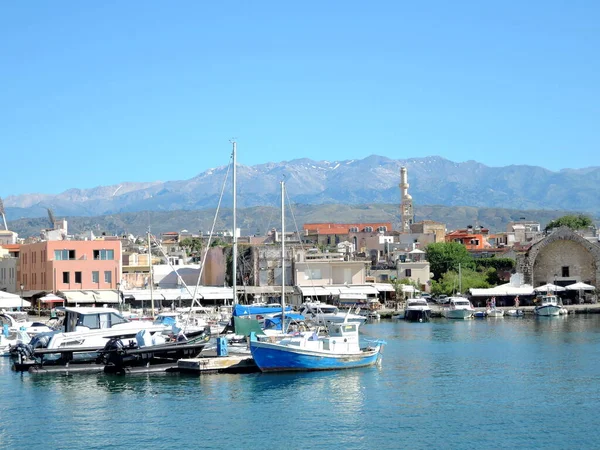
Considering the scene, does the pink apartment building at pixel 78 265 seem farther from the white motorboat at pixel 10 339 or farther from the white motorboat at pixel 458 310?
the white motorboat at pixel 458 310

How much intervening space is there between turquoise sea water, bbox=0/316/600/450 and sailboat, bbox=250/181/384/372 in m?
0.60

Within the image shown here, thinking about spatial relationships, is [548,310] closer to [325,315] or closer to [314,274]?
[314,274]

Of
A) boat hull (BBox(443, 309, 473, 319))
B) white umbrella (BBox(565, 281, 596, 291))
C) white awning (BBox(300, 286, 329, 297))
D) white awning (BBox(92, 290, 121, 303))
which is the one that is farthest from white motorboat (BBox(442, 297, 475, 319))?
white awning (BBox(92, 290, 121, 303))

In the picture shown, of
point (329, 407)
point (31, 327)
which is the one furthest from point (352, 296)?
point (329, 407)

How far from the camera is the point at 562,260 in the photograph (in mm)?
91188

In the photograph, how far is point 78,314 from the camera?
4647 cm

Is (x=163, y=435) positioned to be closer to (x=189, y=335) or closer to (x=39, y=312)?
(x=189, y=335)

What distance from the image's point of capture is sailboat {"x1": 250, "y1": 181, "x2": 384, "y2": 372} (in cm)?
4141

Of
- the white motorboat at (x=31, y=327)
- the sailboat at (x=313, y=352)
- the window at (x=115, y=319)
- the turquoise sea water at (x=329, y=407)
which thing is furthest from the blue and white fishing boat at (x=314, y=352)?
the white motorboat at (x=31, y=327)

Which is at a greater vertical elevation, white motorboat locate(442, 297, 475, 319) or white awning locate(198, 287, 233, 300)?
white awning locate(198, 287, 233, 300)

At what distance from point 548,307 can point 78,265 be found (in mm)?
40300

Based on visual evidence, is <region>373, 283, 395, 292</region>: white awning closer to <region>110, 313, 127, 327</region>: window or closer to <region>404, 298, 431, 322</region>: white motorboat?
<region>404, 298, 431, 322</region>: white motorboat

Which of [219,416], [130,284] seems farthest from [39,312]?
[219,416]

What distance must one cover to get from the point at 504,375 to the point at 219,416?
15501 mm
